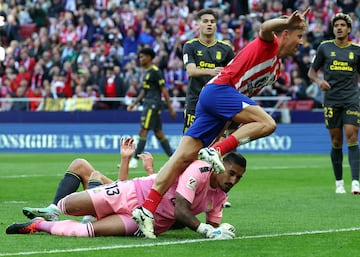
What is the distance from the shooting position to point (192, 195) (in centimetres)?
926

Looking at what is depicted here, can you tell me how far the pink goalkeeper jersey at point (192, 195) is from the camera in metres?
9.29

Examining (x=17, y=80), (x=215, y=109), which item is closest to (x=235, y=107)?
(x=215, y=109)

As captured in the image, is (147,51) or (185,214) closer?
(185,214)

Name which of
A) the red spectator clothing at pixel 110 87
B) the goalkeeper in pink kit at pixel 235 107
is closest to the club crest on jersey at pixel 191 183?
the goalkeeper in pink kit at pixel 235 107

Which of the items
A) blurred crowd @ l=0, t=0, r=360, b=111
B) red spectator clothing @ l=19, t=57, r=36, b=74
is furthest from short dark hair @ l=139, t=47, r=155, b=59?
red spectator clothing @ l=19, t=57, r=36, b=74

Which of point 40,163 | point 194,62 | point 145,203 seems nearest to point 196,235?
point 145,203

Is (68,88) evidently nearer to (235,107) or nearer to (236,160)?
(235,107)

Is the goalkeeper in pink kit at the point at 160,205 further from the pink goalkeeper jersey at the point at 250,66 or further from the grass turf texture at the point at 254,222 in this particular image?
the pink goalkeeper jersey at the point at 250,66

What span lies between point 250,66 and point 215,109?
62 centimetres

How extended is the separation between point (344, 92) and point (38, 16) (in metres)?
23.9

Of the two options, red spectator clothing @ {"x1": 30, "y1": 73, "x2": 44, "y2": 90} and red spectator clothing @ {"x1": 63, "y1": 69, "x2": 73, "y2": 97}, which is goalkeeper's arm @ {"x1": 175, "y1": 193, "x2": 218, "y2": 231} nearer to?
red spectator clothing @ {"x1": 63, "y1": 69, "x2": 73, "y2": 97}

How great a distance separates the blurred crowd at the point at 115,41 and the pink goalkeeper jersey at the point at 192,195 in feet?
66.6

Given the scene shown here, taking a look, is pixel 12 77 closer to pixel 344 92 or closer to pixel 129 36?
pixel 129 36

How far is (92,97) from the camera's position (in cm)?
3203
